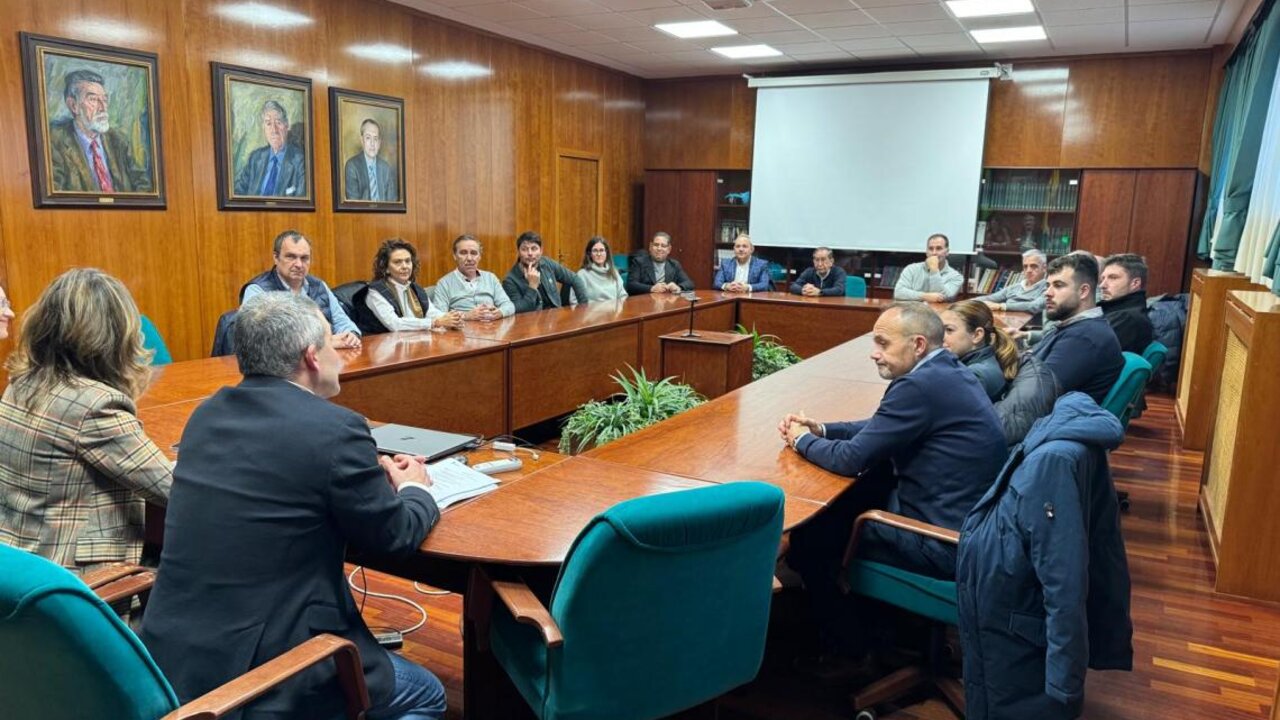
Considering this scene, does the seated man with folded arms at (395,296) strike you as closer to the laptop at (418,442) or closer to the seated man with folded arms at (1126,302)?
the laptop at (418,442)

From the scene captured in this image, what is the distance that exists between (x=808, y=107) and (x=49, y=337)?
25.1ft

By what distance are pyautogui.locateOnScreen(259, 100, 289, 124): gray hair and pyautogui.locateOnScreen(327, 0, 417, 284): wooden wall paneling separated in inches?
12.0

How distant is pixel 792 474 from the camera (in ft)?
7.32

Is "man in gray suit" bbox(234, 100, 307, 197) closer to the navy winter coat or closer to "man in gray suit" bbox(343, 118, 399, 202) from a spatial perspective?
"man in gray suit" bbox(343, 118, 399, 202)

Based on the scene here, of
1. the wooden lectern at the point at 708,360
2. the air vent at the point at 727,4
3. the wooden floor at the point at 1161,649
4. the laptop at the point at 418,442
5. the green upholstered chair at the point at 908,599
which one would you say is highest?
the air vent at the point at 727,4

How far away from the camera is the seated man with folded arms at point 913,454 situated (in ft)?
7.10

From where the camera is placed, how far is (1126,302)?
407 centimetres

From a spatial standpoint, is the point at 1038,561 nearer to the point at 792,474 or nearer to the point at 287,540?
the point at 792,474

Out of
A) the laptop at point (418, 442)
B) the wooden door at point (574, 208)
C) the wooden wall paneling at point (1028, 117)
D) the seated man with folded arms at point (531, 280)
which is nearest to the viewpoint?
the laptop at point (418, 442)

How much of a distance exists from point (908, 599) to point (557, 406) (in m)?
2.89

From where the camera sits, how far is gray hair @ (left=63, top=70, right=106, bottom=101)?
4223 millimetres

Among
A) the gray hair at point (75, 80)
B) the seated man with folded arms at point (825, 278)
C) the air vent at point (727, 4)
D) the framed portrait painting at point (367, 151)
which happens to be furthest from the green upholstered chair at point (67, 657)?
the seated man with folded arms at point (825, 278)

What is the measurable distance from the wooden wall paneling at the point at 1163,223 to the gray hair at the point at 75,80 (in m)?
7.95

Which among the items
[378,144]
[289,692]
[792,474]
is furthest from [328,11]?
[289,692]
